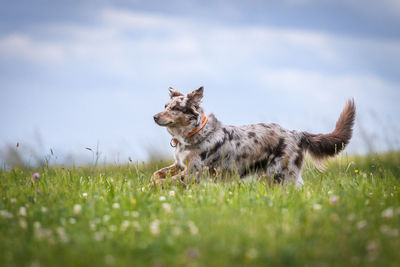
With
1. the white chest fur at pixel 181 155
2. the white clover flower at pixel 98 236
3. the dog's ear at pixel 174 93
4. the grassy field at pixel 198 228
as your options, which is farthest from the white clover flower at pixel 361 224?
the dog's ear at pixel 174 93

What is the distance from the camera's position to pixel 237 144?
25.3 feet

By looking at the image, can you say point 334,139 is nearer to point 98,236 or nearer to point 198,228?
point 198,228

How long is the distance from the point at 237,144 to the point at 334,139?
2.18m

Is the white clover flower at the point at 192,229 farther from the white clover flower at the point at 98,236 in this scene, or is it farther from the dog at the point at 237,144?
the dog at the point at 237,144

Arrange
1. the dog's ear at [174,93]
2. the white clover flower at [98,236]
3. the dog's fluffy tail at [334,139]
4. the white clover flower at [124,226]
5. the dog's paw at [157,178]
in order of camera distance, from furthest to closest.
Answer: the dog's fluffy tail at [334,139]
the dog's ear at [174,93]
the dog's paw at [157,178]
the white clover flower at [124,226]
the white clover flower at [98,236]

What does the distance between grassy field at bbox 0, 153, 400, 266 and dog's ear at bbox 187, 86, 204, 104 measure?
1999 millimetres

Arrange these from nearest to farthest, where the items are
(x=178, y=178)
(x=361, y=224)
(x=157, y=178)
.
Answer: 1. (x=361, y=224)
2. (x=178, y=178)
3. (x=157, y=178)

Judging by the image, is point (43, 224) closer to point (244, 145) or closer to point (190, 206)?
point (190, 206)

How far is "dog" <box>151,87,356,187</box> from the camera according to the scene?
7344 millimetres

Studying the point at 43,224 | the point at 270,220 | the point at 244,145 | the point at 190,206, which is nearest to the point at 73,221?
the point at 43,224

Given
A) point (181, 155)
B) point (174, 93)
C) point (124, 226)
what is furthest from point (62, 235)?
point (174, 93)

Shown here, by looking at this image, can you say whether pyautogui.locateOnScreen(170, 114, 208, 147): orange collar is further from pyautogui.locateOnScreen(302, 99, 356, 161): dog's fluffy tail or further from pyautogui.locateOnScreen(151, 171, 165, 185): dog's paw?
pyautogui.locateOnScreen(302, 99, 356, 161): dog's fluffy tail

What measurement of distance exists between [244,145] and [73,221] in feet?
13.6

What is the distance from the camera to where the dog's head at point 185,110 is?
7277 mm
